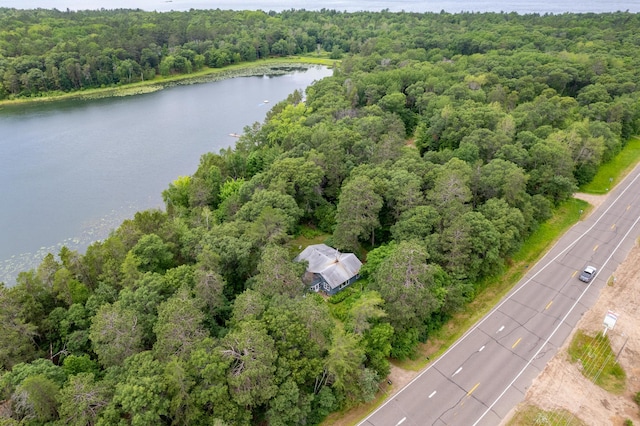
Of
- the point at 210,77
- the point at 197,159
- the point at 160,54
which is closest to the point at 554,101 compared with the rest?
the point at 197,159

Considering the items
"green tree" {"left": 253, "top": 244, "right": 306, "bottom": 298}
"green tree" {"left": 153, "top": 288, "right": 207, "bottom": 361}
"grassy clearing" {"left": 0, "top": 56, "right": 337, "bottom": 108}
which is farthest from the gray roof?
"grassy clearing" {"left": 0, "top": 56, "right": 337, "bottom": 108}

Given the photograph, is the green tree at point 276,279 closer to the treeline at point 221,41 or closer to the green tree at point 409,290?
the green tree at point 409,290

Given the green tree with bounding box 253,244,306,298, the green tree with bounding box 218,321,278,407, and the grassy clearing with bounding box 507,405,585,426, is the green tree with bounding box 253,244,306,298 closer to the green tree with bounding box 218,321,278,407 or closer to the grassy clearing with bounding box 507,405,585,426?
the green tree with bounding box 218,321,278,407

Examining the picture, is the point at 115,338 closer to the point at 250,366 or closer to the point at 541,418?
the point at 250,366

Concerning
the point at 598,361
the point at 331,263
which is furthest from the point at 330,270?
the point at 598,361

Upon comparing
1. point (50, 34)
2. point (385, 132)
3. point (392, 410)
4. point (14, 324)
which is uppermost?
point (50, 34)

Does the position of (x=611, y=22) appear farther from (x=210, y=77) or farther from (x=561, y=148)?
(x=210, y=77)

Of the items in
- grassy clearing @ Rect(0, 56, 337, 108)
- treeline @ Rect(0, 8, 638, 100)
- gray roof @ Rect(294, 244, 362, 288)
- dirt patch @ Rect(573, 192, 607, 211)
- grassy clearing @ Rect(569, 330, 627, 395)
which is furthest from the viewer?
treeline @ Rect(0, 8, 638, 100)

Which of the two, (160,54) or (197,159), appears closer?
(197,159)
